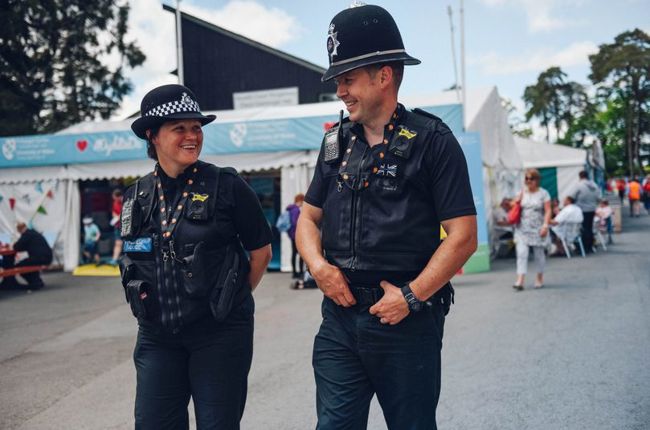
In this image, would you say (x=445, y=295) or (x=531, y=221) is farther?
(x=531, y=221)

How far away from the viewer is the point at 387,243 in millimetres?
2221

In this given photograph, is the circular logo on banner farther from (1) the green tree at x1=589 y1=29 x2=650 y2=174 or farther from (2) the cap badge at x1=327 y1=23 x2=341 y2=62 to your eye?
(1) the green tree at x1=589 y1=29 x2=650 y2=174

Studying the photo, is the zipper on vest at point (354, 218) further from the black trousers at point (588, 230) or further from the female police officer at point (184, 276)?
the black trousers at point (588, 230)

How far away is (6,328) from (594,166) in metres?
25.6

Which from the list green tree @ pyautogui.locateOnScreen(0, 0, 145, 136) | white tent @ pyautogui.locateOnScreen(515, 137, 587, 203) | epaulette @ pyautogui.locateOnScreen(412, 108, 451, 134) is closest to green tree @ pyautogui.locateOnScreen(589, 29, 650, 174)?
white tent @ pyautogui.locateOnScreen(515, 137, 587, 203)

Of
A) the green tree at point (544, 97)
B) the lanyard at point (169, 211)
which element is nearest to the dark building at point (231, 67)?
the lanyard at point (169, 211)

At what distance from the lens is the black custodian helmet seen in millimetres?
2221

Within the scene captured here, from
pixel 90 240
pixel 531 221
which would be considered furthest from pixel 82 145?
pixel 531 221

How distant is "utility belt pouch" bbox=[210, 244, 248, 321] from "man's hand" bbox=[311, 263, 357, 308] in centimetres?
48

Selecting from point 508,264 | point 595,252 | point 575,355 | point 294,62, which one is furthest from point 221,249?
point 294,62

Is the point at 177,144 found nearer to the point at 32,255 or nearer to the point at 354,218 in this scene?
the point at 354,218

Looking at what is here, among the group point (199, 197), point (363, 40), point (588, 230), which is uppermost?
point (363, 40)

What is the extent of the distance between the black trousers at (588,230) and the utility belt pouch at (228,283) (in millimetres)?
13588

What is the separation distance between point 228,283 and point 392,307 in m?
0.78
